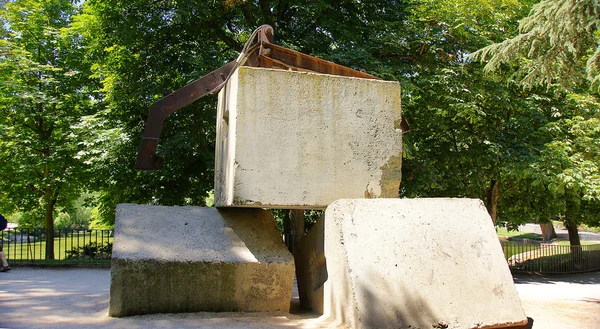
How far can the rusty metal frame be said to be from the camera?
5.57 meters

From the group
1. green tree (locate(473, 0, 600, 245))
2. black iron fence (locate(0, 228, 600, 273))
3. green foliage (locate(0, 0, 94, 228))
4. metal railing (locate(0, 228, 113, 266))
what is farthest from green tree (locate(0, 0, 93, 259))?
green tree (locate(473, 0, 600, 245))

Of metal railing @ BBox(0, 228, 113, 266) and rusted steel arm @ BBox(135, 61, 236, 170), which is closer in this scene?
rusted steel arm @ BBox(135, 61, 236, 170)

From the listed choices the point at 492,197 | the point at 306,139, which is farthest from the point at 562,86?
the point at 306,139

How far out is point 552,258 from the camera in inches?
749

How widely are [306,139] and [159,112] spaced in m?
1.76

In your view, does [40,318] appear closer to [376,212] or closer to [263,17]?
[376,212]

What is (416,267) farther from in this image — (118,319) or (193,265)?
(118,319)

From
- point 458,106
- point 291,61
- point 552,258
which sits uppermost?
point 458,106

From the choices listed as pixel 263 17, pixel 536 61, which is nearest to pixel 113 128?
pixel 263 17

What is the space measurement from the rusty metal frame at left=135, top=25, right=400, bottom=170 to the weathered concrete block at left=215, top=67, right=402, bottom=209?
20.8 inches

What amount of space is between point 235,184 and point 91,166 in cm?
1037

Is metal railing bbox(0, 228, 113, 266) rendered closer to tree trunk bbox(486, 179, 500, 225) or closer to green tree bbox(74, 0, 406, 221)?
green tree bbox(74, 0, 406, 221)

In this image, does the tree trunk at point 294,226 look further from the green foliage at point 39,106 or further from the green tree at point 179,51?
the green foliage at point 39,106

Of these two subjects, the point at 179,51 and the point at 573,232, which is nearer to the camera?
the point at 179,51
